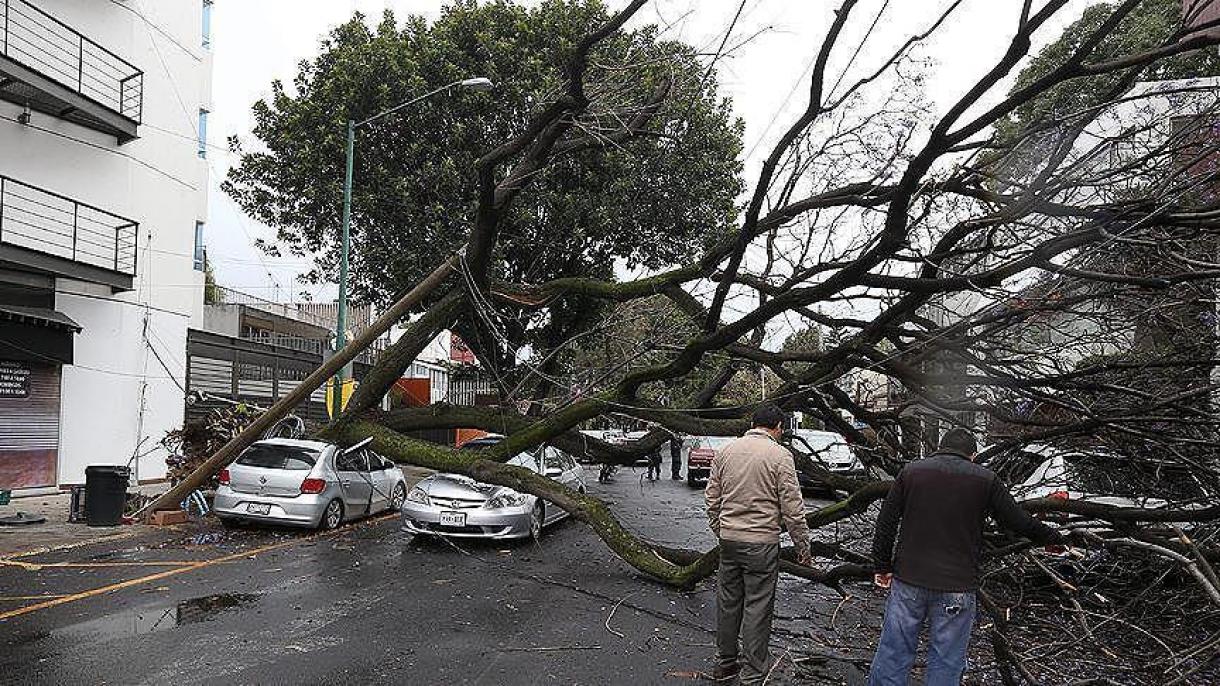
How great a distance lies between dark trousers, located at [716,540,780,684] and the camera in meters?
5.94

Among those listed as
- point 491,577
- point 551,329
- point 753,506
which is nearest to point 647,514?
point 551,329

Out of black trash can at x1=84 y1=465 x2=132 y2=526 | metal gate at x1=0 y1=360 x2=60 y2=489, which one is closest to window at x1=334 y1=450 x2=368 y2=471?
black trash can at x1=84 y1=465 x2=132 y2=526

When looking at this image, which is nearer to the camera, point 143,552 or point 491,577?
point 491,577

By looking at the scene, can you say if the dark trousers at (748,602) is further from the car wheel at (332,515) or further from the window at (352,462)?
the car wheel at (332,515)

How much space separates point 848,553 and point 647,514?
10.1 meters

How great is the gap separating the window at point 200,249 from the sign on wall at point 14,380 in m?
7.21

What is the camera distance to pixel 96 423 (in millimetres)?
17766

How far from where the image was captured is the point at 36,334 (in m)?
15.9

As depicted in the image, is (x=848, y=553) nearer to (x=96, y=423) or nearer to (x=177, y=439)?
(x=177, y=439)

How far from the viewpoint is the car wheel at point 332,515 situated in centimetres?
1344

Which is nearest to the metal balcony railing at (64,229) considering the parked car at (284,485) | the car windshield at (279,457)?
the car windshield at (279,457)

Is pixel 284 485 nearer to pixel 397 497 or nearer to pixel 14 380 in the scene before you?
pixel 397 497

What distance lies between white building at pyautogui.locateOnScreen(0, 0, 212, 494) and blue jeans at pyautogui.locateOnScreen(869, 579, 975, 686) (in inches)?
586

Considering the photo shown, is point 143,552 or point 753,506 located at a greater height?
point 753,506
